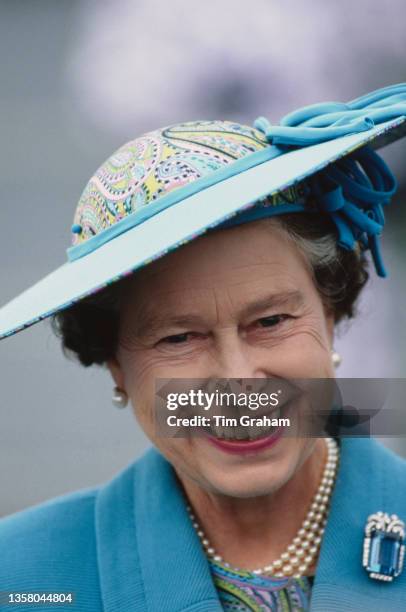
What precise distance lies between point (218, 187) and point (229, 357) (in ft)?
0.99

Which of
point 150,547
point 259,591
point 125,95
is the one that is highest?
point 125,95

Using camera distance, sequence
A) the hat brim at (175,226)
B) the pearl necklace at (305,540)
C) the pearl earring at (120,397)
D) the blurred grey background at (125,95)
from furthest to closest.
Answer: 1. the blurred grey background at (125,95)
2. the pearl earring at (120,397)
3. the pearl necklace at (305,540)
4. the hat brim at (175,226)

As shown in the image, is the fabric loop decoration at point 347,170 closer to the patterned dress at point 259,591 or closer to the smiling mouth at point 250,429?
the smiling mouth at point 250,429

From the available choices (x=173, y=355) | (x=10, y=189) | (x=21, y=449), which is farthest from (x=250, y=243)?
(x=10, y=189)

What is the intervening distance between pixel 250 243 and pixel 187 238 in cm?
32

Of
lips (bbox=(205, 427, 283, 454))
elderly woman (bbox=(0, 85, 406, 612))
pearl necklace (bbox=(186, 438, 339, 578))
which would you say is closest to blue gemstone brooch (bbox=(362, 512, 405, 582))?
elderly woman (bbox=(0, 85, 406, 612))

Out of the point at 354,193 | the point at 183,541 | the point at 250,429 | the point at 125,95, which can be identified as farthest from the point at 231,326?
the point at 125,95

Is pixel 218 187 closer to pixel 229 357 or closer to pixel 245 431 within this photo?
pixel 229 357

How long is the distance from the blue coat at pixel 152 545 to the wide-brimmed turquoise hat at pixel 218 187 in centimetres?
49

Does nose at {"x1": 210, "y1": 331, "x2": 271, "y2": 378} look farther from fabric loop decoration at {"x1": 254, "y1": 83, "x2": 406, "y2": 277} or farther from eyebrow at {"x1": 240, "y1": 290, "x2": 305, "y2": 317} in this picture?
fabric loop decoration at {"x1": 254, "y1": 83, "x2": 406, "y2": 277}

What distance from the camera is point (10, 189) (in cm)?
425

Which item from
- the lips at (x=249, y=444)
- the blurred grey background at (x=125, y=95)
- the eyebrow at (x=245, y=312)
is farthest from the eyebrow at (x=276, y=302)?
the blurred grey background at (x=125, y=95)

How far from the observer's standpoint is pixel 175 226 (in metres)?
1.41

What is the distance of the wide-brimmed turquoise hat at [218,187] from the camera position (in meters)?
1.39
